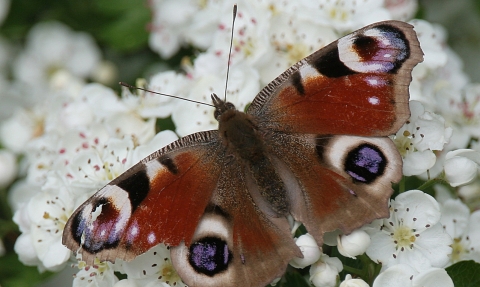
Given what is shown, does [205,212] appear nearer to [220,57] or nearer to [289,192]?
[289,192]

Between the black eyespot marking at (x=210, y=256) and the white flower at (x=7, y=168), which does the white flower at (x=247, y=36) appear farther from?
the white flower at (x=7, y=168)

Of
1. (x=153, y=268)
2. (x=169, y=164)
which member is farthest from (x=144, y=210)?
(x=153, y=268)

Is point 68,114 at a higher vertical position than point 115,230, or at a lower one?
higher

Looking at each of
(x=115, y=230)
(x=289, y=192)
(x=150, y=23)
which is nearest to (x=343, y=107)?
(x=289, y=192)

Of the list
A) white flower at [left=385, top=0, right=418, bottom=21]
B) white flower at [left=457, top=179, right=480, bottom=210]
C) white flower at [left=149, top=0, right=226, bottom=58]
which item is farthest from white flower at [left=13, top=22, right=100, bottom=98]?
white flower at [left=457, top=179, right=480, bottom=210]

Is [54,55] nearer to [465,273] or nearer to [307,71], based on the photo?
[307,71]

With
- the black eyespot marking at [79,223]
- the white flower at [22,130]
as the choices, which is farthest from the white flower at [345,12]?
the white flower at [22,130]

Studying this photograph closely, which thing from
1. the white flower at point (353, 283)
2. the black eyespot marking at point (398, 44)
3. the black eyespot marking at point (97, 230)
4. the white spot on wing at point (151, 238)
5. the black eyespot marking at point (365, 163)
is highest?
the black eyespot marking at point (398, 44)
